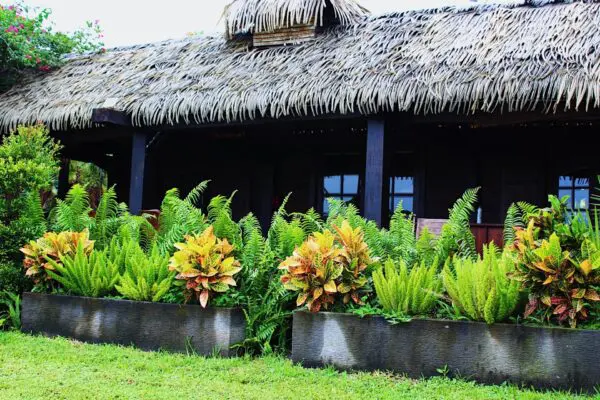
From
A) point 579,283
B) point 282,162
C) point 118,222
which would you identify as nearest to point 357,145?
point 282,162

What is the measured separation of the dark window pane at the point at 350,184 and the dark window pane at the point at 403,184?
61cm

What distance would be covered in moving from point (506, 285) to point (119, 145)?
7971mm

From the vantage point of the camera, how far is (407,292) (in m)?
3.73

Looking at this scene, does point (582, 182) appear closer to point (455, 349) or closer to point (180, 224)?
point (455, 349)

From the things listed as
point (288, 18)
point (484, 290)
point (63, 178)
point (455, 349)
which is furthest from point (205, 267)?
point (63, 178)

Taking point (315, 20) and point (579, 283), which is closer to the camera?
point (579, 283)

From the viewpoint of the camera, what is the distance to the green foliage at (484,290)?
349 cm

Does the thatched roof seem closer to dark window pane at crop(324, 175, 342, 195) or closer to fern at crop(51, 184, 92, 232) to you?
fern at crop(51, 184, 92, 232)

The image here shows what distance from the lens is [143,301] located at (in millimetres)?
4484

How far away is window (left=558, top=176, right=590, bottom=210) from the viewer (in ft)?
24.9

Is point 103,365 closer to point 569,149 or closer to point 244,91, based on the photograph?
point 244,91

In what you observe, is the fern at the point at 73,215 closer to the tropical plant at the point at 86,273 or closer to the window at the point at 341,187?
the tropical plant at the point at 86,273

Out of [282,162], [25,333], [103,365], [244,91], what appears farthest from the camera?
[282,162]

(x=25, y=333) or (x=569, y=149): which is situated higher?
(x=569, y=149)
